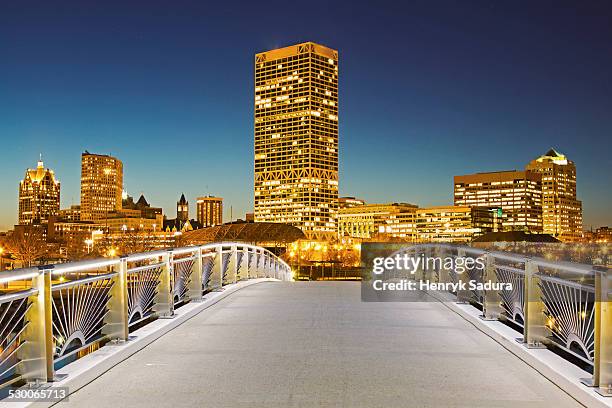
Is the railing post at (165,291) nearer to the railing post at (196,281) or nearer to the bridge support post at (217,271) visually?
the railing post at (196,281)

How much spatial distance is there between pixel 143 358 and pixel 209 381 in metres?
1.39

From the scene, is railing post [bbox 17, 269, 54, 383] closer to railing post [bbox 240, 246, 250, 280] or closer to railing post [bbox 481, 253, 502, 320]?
railing post [bbox 481, 253, 502, 320]

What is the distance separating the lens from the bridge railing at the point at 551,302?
5168 millimetres

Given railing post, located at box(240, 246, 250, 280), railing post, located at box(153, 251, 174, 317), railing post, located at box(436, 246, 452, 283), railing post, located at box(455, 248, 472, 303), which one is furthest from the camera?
railing post, located at box(240, 246, 250, 280)

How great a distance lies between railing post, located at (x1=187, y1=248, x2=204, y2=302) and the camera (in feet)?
38.0

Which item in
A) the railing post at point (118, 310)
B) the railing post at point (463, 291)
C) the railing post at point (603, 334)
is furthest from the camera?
the railing post at point (463, 291)

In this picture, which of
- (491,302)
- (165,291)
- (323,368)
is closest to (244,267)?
(165,291)

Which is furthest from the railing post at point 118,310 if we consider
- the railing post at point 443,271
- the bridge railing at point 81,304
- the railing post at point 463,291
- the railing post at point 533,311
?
the railing post at point 443,271

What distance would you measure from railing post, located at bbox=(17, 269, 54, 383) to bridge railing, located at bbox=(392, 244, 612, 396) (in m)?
4.57

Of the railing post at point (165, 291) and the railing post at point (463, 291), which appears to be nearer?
the railing post at point (165, 291)

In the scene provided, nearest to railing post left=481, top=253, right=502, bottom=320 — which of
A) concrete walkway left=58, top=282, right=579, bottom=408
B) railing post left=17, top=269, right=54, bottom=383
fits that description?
concrete walkway left=58, top=282, right=579, bottom=408

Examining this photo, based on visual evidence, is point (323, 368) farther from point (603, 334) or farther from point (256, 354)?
point (603, 334)

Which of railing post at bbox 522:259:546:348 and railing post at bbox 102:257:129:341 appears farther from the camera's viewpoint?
railing post at bbox 102:257:129:341

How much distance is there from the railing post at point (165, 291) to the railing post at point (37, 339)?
4.02 m
